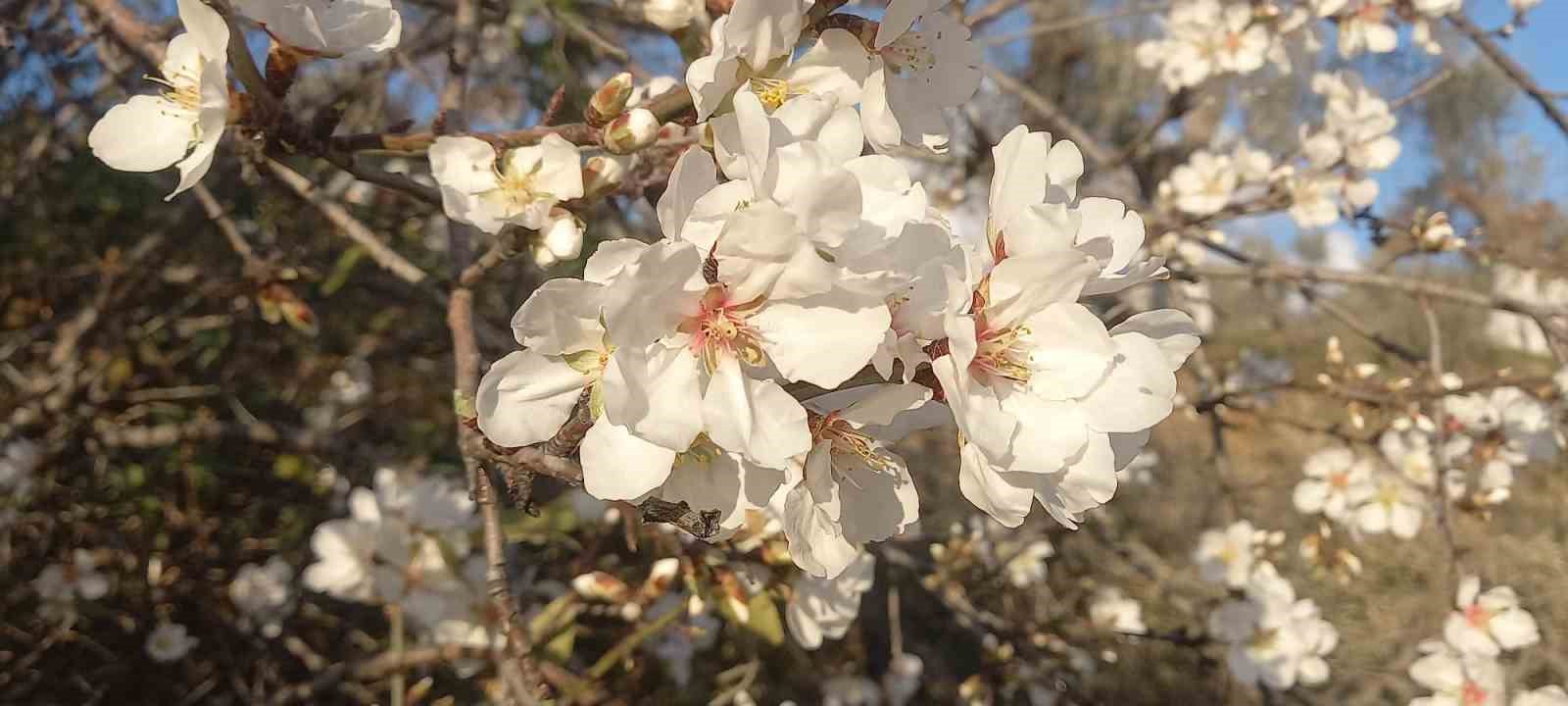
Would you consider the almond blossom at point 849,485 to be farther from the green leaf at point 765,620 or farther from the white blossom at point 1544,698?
the white blossom at point 1544,698

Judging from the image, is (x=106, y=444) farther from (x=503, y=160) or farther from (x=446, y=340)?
(x=503, y=160)

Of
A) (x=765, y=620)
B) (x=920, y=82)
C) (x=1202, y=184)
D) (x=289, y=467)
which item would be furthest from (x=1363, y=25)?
(x=289, y=467)

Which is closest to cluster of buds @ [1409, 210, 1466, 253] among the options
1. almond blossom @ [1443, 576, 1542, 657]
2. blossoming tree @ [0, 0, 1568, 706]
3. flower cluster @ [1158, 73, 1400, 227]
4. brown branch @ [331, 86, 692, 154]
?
blossoming tree @ [0, 0, 1568, 706]

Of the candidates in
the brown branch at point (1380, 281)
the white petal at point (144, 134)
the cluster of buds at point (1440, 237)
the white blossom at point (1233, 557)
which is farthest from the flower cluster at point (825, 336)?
the white blossom at point (1233, 557)

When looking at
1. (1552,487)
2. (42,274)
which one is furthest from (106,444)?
(1552,487)

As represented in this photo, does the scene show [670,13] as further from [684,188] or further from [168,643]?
[168,643]

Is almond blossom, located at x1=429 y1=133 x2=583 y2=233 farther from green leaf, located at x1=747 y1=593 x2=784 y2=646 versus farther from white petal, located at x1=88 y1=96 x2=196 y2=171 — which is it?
green leaf, located at x1=747 y1=593 x2=784 y2=646
